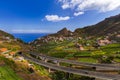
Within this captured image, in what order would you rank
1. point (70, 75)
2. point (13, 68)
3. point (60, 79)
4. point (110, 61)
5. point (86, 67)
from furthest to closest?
point (110, 61) < point (86, 67) < point (70, 75) < point (60, 79) < point (13, 68)

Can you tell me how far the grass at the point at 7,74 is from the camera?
70.4 meters

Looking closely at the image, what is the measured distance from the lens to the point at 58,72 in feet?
348

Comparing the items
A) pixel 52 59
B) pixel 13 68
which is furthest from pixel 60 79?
pixel 52 59

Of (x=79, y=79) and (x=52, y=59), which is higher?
(x=52, y=59)

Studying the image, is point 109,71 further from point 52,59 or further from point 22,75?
point 22,75

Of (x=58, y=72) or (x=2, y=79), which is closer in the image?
(x=2, y=79)

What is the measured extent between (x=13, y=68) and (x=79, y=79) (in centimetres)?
2994

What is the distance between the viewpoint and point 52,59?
139 meters

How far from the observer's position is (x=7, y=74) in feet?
Answer: 241

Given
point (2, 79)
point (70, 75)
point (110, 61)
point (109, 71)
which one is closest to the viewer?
point (2, 79)

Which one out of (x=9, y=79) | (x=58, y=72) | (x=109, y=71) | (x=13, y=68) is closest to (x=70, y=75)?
(x=58, y=72)

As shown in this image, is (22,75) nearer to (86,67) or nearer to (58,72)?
(58,72)

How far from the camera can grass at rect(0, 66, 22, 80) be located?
70375 mm

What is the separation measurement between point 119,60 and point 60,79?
51.0 m
